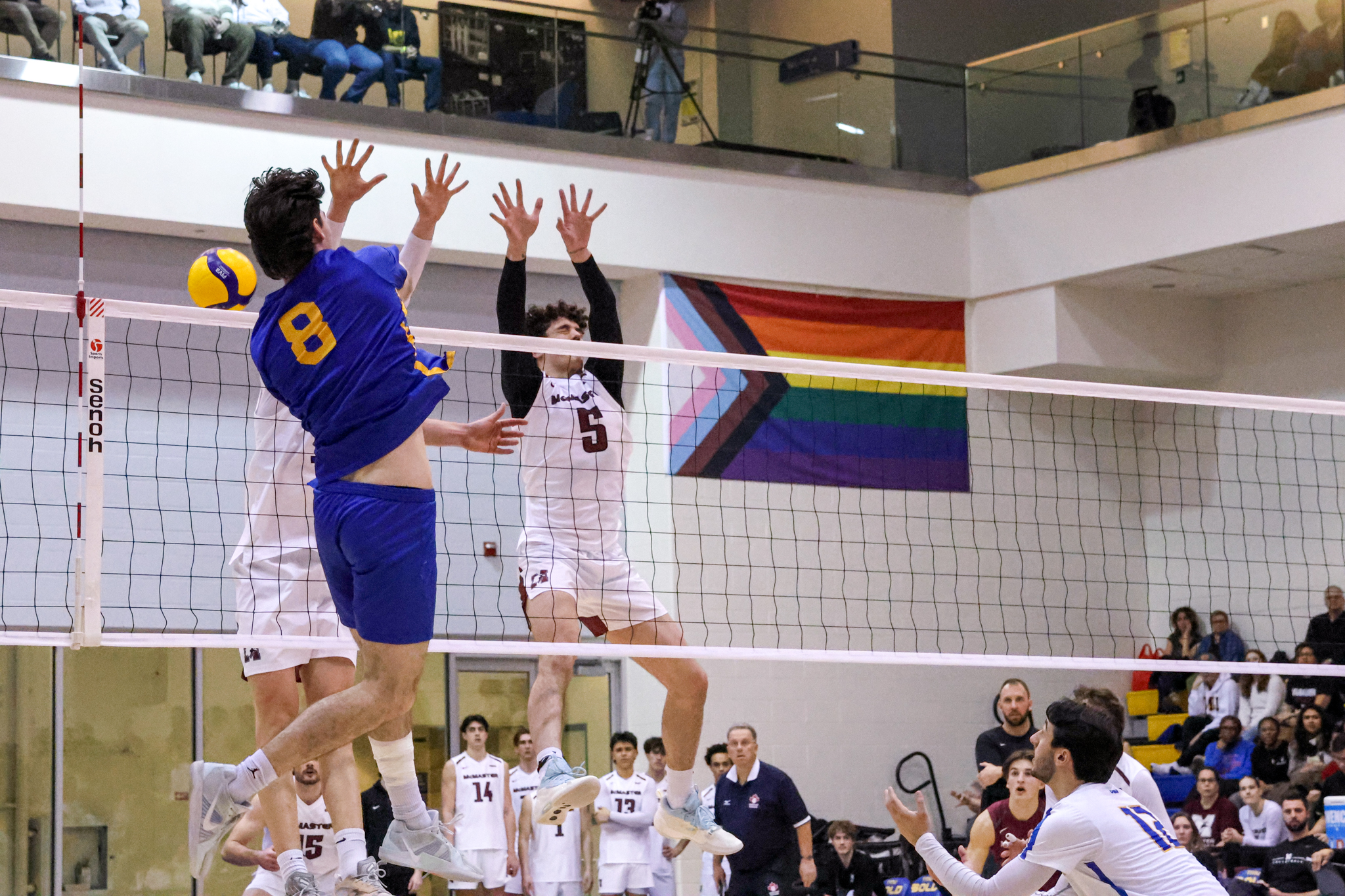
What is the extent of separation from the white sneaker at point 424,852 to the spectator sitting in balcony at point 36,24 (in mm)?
8945

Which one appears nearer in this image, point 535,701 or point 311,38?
point 535,701

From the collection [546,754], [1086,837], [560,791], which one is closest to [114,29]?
[546,754]

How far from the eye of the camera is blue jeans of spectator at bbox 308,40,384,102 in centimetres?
1377

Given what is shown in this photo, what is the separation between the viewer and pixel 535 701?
22.0ft

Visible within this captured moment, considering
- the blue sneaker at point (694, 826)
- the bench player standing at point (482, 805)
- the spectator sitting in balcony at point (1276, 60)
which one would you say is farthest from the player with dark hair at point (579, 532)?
the spectator sitting in balcony at point (1276, 60)

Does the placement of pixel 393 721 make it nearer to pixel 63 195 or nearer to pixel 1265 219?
pixel 63 195

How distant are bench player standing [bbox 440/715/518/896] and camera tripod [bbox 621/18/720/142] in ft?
18.5

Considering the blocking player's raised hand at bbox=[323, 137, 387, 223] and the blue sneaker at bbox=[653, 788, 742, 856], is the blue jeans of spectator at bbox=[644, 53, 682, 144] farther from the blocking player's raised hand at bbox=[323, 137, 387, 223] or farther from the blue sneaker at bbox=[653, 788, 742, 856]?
the blocking player's raised hand at bbox=[323, 137, 387, 223]

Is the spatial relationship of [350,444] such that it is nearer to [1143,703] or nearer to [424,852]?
[424,852]

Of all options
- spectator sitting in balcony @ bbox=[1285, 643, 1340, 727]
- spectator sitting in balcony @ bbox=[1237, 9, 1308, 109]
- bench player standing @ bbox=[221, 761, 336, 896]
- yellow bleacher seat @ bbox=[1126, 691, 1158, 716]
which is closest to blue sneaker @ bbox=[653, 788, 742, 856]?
bench player standing @ bbox=[221, 761, 336, 896]

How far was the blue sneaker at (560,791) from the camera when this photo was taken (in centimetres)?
618

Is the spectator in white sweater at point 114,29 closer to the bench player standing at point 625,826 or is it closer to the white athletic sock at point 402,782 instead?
the bench player standing at point 625,826

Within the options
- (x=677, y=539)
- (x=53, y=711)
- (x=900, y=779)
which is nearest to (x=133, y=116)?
(x=53, y=711)

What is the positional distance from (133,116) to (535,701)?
8211mm
